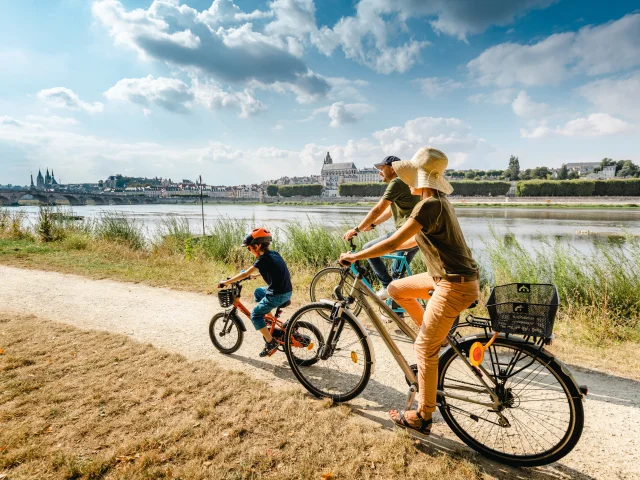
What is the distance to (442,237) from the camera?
96.5 inches

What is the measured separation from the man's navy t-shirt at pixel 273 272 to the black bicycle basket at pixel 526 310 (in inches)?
86.6

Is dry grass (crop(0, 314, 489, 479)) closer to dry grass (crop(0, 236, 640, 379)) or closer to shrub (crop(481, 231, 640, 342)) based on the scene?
dry grass (crop(0, 236, 640, 379))

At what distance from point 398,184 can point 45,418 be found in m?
4.52

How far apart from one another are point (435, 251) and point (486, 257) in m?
9.50

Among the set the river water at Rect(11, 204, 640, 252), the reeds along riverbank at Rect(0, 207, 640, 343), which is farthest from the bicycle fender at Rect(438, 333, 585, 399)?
the river water at Rect(11, 204, 640, 252)

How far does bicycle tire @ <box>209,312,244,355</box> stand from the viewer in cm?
451

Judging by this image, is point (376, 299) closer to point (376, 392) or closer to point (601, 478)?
point (376, 392)

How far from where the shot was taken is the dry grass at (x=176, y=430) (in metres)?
2.51

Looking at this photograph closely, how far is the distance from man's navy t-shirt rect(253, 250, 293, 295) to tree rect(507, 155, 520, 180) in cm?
15886

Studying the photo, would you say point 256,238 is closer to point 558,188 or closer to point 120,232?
point 120,232

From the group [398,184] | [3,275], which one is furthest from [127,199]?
[398,184]

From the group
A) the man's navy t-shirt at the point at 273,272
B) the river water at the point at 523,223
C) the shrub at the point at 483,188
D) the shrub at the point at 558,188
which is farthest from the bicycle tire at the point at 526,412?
the shrub at the point at 483,188

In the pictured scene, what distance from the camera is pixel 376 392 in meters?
3.63

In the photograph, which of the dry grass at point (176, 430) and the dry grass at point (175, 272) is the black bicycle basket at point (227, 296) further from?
the dry grass at point (175, 272)
